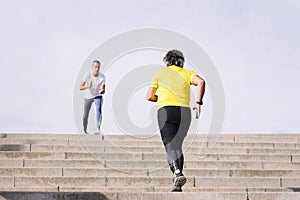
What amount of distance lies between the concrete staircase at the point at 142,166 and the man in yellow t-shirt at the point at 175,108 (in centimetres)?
45

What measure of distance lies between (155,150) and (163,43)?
11.5 ft

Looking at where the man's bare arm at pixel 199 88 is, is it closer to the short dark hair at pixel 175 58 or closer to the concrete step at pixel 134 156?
the short dark hair at pixel 175 58

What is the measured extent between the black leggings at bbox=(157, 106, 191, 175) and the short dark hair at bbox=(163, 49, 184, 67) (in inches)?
20.3

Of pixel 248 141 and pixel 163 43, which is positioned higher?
pixel 163 43

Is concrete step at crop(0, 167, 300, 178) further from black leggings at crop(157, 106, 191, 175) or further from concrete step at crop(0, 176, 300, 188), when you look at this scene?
black leggings at crop(157, 106, 191, 175)

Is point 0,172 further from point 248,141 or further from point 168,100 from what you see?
point 248,141

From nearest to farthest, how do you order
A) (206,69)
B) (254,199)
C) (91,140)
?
(254,199), (206,69), (91,140)

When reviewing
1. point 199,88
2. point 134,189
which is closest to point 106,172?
point 134,189

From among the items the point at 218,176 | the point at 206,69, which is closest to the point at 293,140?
the point at 218,176

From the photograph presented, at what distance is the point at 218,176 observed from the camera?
8539mm

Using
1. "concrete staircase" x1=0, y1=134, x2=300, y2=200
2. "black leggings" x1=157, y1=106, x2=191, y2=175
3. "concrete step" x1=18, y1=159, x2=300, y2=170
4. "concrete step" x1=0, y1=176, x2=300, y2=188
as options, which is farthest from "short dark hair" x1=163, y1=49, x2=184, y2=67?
"concrete step" x1=18, y1=159, x2=300, y2=170

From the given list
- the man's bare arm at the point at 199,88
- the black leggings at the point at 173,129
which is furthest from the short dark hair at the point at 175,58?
the black leggings at the point at 173,129

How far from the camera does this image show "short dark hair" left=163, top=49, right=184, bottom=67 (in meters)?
6.36

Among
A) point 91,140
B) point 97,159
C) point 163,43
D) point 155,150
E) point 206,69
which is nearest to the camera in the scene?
point 206,69
